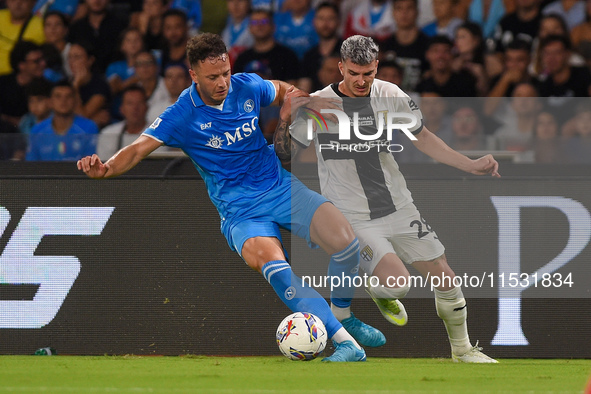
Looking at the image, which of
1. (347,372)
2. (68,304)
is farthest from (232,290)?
(347,372)

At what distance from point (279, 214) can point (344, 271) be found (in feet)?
2.21

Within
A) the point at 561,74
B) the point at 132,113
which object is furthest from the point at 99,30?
the point at 561,74

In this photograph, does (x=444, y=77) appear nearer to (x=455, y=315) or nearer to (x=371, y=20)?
(x=371, y=20)

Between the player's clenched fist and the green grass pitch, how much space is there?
120 centimetres

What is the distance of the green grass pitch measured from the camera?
168 inches

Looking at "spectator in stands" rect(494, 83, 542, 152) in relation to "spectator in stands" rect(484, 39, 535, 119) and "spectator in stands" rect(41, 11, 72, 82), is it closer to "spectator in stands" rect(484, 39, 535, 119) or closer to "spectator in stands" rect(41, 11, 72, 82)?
"spectator in stands" rect(484, 39, 535, 119)

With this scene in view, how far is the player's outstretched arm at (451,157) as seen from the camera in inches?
253

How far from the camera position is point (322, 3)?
28.7ft

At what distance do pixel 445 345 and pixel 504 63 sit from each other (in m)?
2.98

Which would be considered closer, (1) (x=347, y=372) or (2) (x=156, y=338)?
(1) (x=347, y=372)

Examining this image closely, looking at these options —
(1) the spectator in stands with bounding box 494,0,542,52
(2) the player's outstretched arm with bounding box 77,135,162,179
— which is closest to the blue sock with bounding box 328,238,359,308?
(2) the player's outstretched arm with bounding box 77,135,162,179

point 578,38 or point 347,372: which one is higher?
point 578,38

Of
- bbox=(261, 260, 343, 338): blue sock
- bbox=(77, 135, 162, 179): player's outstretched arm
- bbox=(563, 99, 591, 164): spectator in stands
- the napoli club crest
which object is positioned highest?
the napoli club crest

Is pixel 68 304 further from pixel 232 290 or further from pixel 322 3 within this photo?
pixel 322 3
